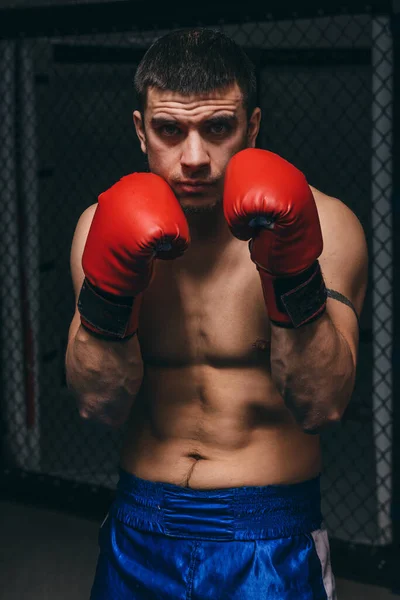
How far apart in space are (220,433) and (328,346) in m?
0.30

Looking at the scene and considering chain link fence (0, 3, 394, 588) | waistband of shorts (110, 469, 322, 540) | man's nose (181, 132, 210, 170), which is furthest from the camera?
chain link fence (0, 3, 394, 588)

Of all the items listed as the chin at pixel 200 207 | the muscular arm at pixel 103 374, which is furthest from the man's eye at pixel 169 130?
the muscular arm at pixel 103 374

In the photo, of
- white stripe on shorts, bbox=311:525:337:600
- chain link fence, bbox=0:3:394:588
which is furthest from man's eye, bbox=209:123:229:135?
chain link fence, bbox=0:3:394:588

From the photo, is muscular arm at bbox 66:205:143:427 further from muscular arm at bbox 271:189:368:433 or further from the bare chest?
muscular arm at bbox 271:189:368:433

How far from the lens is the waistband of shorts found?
4.40 feet

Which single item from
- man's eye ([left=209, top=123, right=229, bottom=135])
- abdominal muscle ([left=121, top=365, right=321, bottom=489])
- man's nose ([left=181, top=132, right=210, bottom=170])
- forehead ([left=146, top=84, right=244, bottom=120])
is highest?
forehead ([left=146, top=84, right=244, bottom=120])

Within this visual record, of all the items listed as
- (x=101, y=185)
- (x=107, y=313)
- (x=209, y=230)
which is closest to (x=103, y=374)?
(x=107, y=313)

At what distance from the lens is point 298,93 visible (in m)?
3.40

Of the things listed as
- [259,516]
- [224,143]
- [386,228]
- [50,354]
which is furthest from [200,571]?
[50,354]

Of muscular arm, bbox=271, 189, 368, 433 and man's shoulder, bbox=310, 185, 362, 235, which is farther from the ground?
man's shoulder, bbox=310, 185, 362, 235

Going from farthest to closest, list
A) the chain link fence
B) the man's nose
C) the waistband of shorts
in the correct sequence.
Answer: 1. the chain link fence
2. the waistband of shorts
3. the man's nose

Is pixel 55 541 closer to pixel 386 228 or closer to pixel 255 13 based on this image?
pixel 386 228

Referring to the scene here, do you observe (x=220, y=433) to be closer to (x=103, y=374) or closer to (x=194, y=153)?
(x=103, y=374)

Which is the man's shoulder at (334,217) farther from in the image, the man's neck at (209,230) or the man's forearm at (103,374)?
the man's forearm at (103,374)
